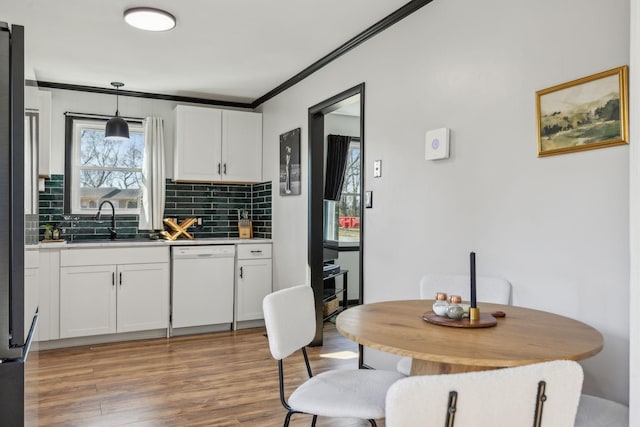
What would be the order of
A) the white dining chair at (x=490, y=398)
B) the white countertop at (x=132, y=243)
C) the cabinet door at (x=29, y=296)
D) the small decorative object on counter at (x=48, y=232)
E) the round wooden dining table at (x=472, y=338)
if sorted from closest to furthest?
the white dining chair at (x=490, y=398), the round wooden dining table at (x=472, y=338), the cabinet door at (x=29, y=296), the white countertop at (x=132, y=243), the small decorative object on counter at (x=48, y=232)

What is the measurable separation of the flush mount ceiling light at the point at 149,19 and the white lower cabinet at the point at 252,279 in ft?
7.79

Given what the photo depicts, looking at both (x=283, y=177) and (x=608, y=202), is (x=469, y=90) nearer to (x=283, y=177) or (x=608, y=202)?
(x=608, y=202)

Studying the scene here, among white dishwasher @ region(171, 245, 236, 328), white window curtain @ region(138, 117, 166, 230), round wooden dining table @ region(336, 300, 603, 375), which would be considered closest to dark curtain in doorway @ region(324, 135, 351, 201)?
white dishwasher @ region(171, 245, 236, 328)

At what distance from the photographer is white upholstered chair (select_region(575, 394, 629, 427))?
5.00 feet

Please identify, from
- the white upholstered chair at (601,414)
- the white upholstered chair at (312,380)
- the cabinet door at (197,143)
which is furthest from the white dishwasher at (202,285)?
the white upholstered chair at (601,414)

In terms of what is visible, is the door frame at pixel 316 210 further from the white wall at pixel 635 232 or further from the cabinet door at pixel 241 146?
the white wall at pixel 635 232

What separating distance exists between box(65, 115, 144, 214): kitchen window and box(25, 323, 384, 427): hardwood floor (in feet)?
4.96

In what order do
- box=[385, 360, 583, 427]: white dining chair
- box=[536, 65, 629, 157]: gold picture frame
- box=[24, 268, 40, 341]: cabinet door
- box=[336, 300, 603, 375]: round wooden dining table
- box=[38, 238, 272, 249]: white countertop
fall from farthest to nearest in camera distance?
box=[38, 238, 272, 249]: white countertop < box=[536, 65, 629, 157]: gold picture frame < box=[24, 268, 40, 341]: cabinet door < box=[336, 300, 603, 375]: round wooden dining table < box=[385, 360, 583, 427]: white dining chair

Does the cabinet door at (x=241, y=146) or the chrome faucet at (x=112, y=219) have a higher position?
the cabinet door at (x=241, y=146)

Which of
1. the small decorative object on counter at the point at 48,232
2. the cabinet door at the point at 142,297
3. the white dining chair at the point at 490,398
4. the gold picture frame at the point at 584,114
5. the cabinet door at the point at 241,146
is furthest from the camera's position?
the cabinet door at the point at 241,146

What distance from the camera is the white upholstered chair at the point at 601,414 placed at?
152 cm

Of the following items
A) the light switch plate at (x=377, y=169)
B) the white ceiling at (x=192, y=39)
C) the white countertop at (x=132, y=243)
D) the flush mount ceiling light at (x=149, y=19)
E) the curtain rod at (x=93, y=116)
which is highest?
the white ceiling at (x=192, y=39)

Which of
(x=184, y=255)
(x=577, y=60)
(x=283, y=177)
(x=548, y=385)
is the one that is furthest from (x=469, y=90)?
(x=184, y=255)

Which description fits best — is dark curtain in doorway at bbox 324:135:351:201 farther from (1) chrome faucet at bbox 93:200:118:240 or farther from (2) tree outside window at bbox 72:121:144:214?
(1) chrome faucet at bbox 93:200:118:240
